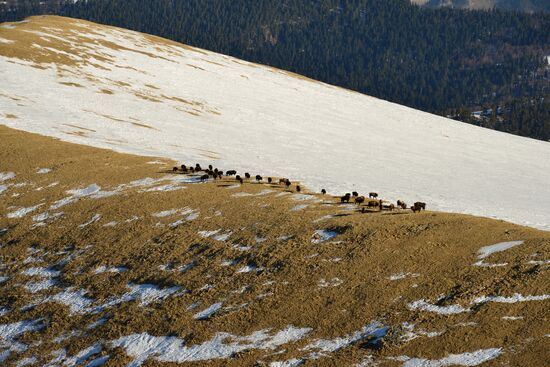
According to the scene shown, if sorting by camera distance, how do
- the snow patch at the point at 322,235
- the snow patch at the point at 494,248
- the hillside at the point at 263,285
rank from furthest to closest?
1. the snow patch at the point at 322,235
2. the snow patch at the point at 494,248
3. the hillside at the point at 263,285

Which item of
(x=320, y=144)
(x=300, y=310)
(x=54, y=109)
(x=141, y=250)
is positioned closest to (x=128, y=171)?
(x=141, y=250)

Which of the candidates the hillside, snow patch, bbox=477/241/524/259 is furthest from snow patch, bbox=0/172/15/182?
snow patch, bbox=477/241/524/259

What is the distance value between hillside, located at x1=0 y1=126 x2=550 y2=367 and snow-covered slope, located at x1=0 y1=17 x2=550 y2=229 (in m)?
16.6

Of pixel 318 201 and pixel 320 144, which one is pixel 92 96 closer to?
pixel 320 144

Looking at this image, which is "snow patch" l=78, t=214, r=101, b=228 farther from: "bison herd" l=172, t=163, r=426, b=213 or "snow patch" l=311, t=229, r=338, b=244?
"snow patch" l=311, t=229, r=338, b=244

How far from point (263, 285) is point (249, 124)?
2479 inches

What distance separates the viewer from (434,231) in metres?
25.5

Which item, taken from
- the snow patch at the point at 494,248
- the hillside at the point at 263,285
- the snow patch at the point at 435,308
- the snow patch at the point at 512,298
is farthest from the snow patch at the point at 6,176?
the snow patch at the point at 512,298

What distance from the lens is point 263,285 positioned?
23.2 metres

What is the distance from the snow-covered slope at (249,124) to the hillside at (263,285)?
16577mm

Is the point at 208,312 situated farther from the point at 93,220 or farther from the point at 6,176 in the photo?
the point at 6,176

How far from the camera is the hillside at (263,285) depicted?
62.8 ft

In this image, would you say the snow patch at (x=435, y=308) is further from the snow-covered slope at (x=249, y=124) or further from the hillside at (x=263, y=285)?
the snow-covered slope at (x=249, y=124)

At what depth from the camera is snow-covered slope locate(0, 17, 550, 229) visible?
5372 cm
